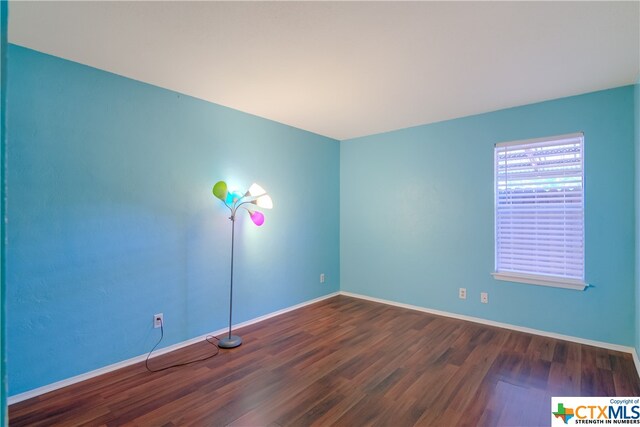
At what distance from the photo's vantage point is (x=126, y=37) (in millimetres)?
2057

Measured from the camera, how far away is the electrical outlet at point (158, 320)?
2.76m

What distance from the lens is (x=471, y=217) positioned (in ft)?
12.0

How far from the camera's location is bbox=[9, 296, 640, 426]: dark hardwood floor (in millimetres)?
1949

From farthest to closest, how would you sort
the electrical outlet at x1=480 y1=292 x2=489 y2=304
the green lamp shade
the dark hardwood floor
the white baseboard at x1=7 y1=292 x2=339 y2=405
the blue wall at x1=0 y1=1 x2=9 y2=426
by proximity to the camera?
the electrical outlet at x1=480 y1=292 x2=489 y2=304
the green lamp shade
the white baseboard at x1=7 y1=292 x2=339 y2=405
the dark hardwood floor
the blue wall at x1=0 y1=1 x2=9 y2=426

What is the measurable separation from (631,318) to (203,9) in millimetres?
4317

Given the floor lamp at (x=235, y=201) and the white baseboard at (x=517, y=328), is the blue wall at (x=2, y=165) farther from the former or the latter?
the white baseboard at (x=517, y=328)

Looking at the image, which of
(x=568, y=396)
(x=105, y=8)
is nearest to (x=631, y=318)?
(x=568, y=396)

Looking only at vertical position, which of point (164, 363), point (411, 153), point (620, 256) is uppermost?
point (411, 153)

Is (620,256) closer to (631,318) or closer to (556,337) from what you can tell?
(631,318)

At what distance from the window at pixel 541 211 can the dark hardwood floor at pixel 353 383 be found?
738mm

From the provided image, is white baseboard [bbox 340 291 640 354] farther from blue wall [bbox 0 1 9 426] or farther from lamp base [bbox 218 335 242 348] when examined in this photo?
blue wall [bbox 0 1 9 426]

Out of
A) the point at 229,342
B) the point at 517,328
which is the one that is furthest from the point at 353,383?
the point at 517,328

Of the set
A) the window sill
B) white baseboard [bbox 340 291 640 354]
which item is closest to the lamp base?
white baseboard [bbox 340 291 640 354]

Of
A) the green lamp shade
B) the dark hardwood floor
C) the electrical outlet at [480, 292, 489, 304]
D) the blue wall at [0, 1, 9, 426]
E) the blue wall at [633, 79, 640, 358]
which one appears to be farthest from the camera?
the electrical outlet at [480, 292, 489, 304]
